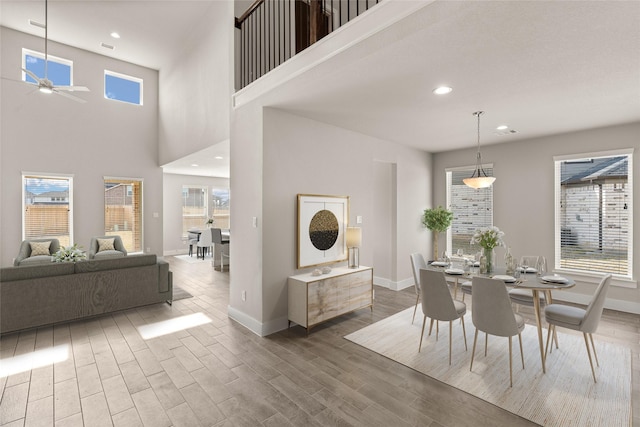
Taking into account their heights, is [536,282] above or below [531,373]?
above

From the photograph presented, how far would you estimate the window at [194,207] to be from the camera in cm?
1009

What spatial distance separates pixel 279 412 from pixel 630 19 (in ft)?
11.8

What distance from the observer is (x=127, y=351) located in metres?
3.18

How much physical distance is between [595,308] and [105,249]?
814 centimetres

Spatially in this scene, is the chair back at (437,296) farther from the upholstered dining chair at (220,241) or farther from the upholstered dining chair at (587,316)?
the upholstered dining chair at (220,241)

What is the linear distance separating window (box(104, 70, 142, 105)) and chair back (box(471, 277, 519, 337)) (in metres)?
8.80

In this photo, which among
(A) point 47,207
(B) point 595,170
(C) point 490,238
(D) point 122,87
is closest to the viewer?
(C) point 490,238

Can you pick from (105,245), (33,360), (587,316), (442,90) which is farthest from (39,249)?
(587,316)

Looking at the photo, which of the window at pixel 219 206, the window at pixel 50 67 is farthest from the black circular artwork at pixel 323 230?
the window at pixel 219 206

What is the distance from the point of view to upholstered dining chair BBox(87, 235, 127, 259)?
629 centimetres

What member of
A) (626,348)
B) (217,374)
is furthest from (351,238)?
(626,348)

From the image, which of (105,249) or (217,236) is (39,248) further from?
(217,236)

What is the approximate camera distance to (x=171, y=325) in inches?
153

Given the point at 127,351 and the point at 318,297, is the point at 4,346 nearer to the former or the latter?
the point at 127,351
